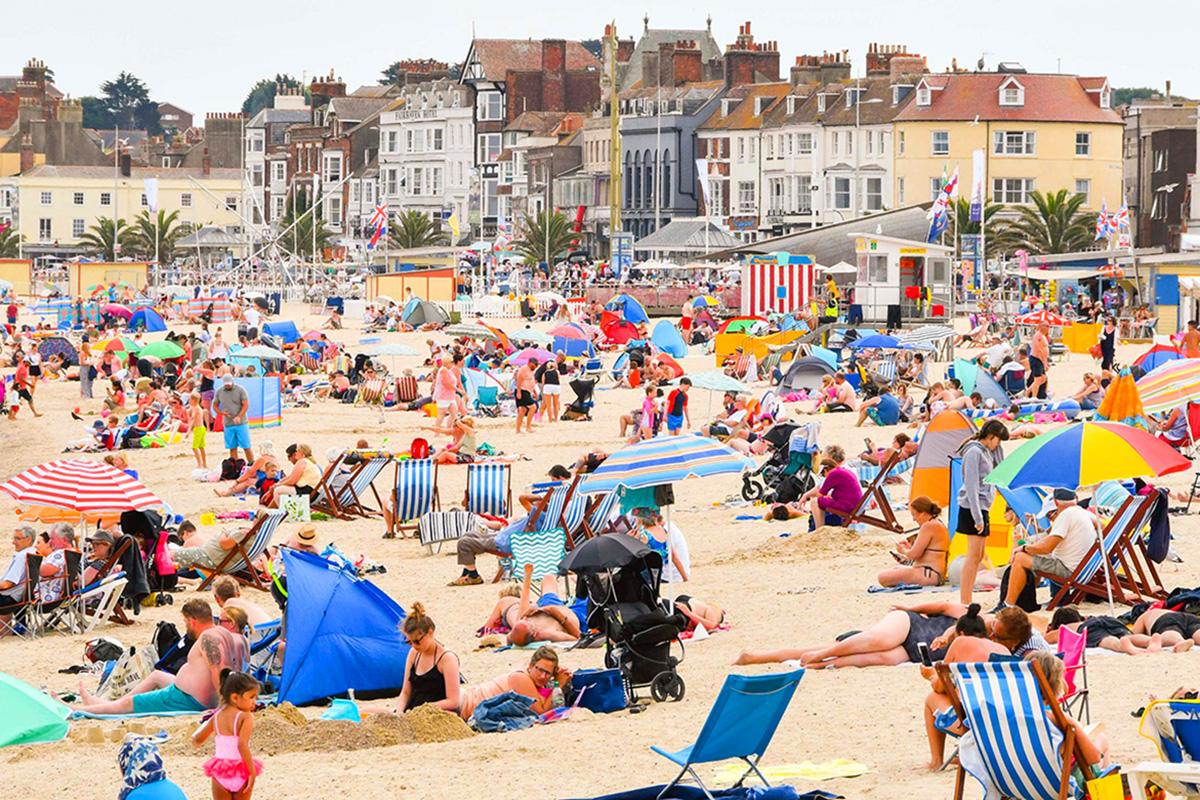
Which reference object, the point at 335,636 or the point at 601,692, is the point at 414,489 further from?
the point at 601,692

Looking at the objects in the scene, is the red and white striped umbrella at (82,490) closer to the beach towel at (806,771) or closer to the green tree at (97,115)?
the beach towel at (806,771)

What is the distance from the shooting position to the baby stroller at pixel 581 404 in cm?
2755

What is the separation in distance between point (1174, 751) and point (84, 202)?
105 m

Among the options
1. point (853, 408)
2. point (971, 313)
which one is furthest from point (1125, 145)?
point (853, 408)

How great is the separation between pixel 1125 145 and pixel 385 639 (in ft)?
248

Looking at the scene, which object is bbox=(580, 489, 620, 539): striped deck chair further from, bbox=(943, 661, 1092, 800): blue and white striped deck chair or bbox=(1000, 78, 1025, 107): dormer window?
bbox=(1000, 78, 1025, 107): dormer window

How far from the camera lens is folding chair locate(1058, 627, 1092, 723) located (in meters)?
8.30

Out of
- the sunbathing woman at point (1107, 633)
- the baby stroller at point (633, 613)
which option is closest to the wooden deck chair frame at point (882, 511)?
the baby stroller at point (633, 613)

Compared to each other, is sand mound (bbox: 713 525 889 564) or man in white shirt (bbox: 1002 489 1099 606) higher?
man in white shirt (bbox: 1002 489 1099 606)

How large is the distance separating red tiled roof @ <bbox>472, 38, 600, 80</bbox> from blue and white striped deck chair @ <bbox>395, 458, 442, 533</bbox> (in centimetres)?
8123

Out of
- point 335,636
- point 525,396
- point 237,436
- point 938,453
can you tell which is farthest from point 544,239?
point 335,636

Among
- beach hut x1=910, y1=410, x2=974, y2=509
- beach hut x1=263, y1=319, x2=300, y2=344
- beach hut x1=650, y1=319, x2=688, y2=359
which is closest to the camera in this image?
beach hut x1=910, y1=410, x2=974, y2=509

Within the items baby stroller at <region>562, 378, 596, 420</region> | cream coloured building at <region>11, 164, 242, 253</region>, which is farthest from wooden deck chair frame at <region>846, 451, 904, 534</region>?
cream coloured building at <region>11, 164, 242, 253</region>

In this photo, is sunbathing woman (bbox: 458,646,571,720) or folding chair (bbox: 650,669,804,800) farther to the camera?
sunbathing woman (bbox: 458,646,571,720)
